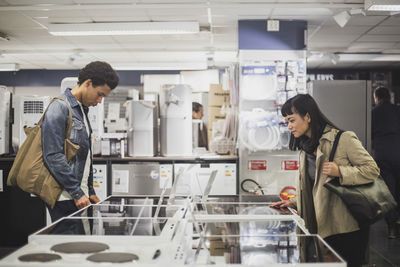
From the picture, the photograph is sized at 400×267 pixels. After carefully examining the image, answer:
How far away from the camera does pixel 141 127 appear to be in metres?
5.63

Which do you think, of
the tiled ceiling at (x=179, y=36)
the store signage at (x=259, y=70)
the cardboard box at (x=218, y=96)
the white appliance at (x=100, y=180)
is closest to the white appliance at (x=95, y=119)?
the white appliance at (x=100, y=180)

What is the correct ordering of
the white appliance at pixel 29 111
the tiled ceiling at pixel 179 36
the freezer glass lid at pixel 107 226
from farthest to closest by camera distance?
the tiled ceiling at pixel 179 36 → the white appliance at pixel 29 111 → the freezer glass lid at pixel 107 226

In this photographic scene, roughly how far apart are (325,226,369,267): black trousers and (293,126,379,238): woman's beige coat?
7 cm

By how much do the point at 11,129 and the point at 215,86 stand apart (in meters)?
3.07

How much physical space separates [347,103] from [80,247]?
196 inches

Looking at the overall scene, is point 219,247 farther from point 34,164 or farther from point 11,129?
point 11,129

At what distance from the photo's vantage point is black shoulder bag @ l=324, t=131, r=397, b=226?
2275 mm

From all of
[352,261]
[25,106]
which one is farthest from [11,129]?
[352,261]

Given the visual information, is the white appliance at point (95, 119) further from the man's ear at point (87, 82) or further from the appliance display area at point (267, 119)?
the man's ear at point (87, 82)

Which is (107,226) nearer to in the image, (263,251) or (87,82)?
(263,251)

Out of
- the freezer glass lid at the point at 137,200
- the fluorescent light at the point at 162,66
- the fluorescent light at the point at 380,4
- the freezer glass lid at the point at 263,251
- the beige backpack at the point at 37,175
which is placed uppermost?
the fluorescent light at the point at 162,66

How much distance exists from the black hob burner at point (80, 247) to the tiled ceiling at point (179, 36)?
165 inches

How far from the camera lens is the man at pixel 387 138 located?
19.5 ft

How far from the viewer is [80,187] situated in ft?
8.54
